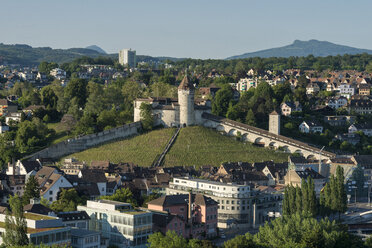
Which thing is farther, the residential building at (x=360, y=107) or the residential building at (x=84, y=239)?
the residential building at (x=360, y=107)

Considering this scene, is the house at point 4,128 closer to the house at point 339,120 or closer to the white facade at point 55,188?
the white facade at point 55,188

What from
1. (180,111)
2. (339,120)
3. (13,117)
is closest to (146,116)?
(180,111)

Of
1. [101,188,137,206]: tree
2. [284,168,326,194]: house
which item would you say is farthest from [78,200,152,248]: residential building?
[284,168,326,194]: house

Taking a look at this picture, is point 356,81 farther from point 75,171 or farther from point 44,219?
point 44,219

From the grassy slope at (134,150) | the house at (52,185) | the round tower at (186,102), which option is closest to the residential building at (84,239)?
the house at (52,185)

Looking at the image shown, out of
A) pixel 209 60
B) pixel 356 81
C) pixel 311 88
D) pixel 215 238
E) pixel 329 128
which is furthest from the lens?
pixel 209 60

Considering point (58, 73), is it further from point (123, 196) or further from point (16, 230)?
point (16, 230)

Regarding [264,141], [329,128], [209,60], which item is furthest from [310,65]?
[264,141]
